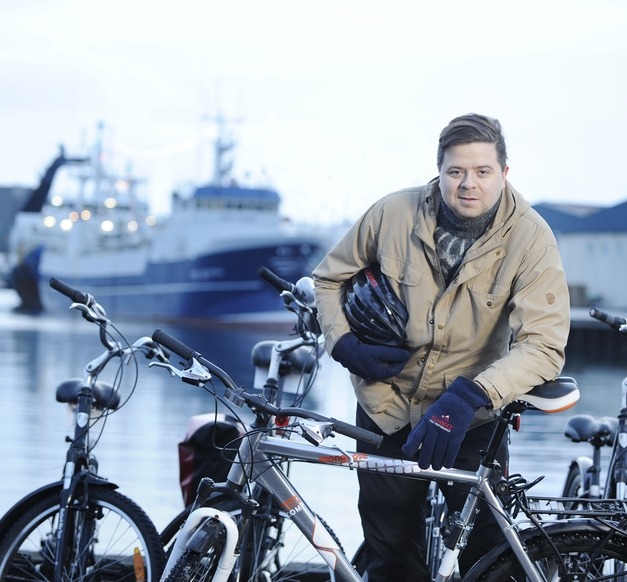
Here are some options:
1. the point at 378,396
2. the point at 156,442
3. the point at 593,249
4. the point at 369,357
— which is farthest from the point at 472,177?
the point at 593,249

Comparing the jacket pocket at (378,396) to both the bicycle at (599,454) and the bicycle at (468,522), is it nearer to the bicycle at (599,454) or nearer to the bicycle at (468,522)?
the bicycle at (468,522)

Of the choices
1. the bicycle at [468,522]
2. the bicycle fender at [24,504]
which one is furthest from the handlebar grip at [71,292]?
the bicycle at [468,522]

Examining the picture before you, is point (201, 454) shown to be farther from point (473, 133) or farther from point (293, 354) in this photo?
point (473, 133)

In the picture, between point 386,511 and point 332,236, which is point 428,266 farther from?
point 332,236

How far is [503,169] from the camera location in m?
1.89

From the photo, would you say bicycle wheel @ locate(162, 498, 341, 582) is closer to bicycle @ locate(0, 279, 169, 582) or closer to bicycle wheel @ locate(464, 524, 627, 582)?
bicycle @ locate(0, 279, 169, 582)

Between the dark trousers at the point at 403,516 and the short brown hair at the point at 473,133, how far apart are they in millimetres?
602

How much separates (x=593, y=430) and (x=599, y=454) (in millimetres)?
74

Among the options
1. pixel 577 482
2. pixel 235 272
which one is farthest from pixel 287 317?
pixel 577 482

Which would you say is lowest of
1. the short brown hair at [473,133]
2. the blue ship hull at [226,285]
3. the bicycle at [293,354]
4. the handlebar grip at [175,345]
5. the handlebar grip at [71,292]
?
the blue ship hull at [226,285]

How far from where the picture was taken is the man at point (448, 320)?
1.77 m

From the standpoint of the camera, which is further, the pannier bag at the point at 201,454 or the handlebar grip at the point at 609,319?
the pannier bag at the point at 201,454

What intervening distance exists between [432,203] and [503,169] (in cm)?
17

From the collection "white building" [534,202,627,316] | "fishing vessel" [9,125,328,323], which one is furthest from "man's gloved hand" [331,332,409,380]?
"fishing vessel" [9,125,328,323]
